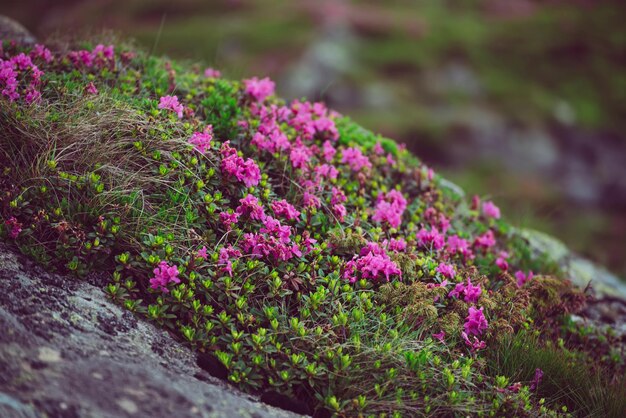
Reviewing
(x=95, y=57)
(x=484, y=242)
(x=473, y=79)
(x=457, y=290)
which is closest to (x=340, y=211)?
(x=457, y=290)

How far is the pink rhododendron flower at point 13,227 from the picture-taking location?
456 cm

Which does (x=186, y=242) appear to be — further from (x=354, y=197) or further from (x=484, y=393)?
(x=484, y=393)

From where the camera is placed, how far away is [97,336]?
4105 millimetres

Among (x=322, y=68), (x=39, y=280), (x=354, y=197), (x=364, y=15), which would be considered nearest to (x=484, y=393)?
(x=354, y=197)

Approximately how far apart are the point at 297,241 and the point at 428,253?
5.37ft

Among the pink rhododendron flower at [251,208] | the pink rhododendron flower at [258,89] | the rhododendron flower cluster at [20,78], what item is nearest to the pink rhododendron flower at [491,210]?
the pink rhododendron flower at [258,89]

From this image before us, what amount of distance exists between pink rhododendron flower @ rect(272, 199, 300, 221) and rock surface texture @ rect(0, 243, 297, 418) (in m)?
1.63

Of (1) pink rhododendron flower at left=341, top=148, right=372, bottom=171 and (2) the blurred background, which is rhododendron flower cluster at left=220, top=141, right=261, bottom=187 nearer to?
(1) pink rhododendron flower at left=341, top=148, right=372, bottom=171

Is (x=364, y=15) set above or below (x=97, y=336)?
above

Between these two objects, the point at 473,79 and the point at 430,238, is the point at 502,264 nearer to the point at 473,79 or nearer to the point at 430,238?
the point at 430,238

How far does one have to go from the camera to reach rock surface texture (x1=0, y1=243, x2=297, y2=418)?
3.48m

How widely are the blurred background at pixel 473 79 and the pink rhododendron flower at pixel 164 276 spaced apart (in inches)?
661

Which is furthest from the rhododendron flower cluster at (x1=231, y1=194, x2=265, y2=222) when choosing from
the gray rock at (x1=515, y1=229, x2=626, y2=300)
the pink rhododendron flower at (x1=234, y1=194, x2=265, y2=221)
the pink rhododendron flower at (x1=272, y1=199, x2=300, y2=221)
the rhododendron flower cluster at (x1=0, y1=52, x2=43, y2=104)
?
the gray rock at (x1=515, y1=229, x2=626, y2=300)

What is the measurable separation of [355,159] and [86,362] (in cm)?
408
